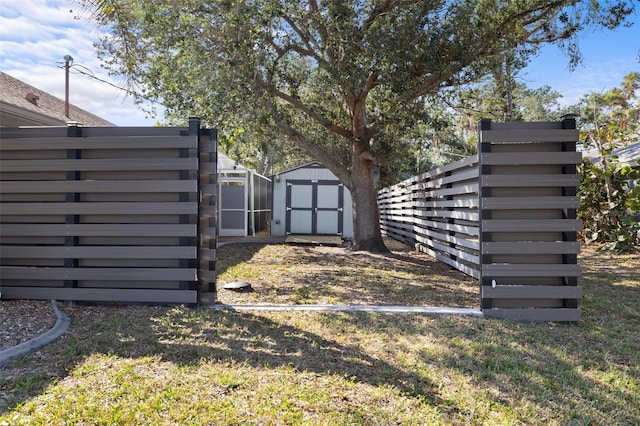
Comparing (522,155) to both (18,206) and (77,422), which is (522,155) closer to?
(77,422)

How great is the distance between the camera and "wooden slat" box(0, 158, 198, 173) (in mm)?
3707

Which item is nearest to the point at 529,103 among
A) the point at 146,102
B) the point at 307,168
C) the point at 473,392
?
the point at 307,168

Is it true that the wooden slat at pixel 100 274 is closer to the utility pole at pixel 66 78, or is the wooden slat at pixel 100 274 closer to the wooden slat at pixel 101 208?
the wooden slat at pixel 101 208

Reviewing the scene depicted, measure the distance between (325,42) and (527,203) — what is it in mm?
4776

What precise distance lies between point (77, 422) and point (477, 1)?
281 inches

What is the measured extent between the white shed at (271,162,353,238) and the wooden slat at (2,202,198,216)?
9.92m

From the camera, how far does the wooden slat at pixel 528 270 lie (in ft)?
11.5

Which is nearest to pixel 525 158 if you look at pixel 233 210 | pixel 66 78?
pixel 233 210

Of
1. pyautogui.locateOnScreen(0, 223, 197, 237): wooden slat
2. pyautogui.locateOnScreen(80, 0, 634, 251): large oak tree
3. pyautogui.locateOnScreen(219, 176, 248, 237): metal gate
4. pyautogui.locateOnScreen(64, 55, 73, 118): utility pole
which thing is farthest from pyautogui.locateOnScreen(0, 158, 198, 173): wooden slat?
pyautogui.locateOnScreen(219, 176, 248, 237): metal gate

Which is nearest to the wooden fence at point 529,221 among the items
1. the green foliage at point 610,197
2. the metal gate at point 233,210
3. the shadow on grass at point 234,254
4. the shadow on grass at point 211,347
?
the shadow on grass at point 211,347

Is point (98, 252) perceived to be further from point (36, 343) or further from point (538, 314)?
point (538, 314)

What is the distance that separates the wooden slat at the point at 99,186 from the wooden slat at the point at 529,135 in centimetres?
262

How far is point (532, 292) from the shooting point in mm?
3531

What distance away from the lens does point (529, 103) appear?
86.2 ft
